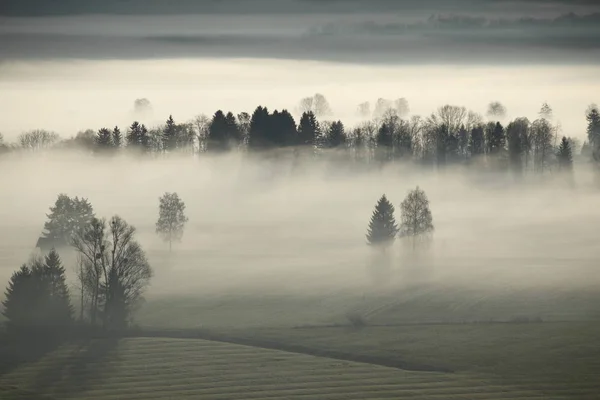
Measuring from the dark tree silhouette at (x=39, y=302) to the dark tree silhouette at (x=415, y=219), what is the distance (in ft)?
149

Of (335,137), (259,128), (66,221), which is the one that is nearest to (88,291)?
(66,221)

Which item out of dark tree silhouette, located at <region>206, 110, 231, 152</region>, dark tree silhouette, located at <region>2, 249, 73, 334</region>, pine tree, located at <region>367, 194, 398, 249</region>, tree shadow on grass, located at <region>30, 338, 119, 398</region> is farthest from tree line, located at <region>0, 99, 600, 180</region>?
tree shadow on grass, located at <region>30, 338, 119, 398</region>

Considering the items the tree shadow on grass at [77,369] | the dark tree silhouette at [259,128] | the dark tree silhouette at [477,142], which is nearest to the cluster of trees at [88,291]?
the tree shadow on grass at [77,369]

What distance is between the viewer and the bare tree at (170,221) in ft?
449

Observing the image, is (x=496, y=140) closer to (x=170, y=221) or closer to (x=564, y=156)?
(x=564, y=156)

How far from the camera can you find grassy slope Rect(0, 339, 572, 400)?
7894 centimetres

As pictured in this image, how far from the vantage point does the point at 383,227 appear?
13312cm

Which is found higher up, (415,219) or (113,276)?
(415,219)

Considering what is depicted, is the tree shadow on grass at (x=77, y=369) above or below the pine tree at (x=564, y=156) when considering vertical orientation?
below

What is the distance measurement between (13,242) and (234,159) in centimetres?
4332

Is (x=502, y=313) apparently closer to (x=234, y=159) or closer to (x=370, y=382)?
(x=370, y=382)

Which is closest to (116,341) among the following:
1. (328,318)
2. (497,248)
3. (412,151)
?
(328,318)

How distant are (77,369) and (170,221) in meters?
51.8

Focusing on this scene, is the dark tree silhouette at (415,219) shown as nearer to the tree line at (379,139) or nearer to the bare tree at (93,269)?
the tree line at (379,139)
